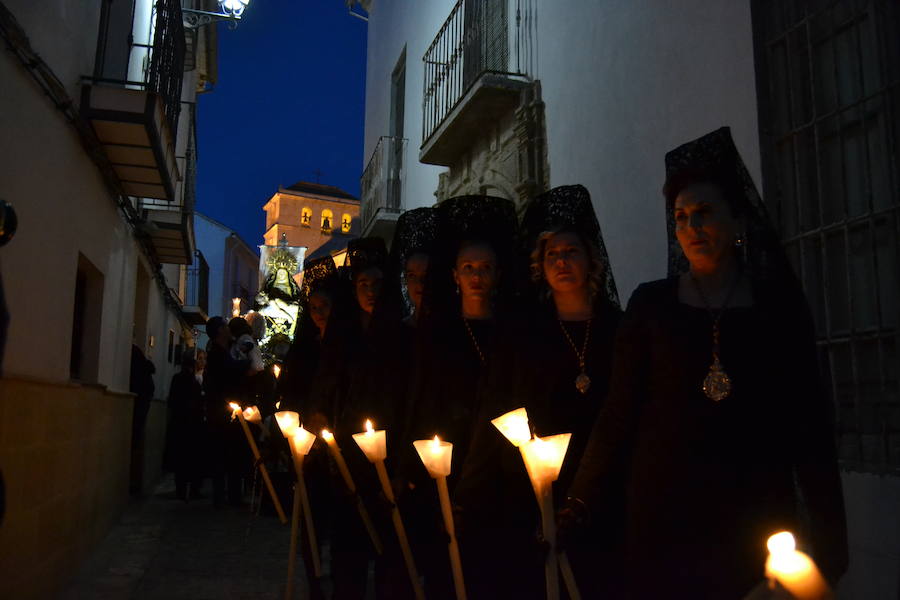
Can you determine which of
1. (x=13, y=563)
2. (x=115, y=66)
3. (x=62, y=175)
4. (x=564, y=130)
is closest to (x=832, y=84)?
(x=564, y=130)

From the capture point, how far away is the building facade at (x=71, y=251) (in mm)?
3729

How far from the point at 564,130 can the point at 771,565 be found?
21.0 feet

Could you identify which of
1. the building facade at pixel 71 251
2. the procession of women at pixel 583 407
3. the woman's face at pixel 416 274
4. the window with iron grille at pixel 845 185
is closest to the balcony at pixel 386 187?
the building facade at pixel 71 251

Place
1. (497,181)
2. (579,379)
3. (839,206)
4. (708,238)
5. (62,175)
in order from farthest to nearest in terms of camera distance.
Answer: (497,181), (62,175), (839,206), (579,379), (708,238)

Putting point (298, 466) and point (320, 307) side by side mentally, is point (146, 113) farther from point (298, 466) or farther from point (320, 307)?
point (298, 466)

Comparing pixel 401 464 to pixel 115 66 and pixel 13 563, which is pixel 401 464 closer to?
pixel 13 563

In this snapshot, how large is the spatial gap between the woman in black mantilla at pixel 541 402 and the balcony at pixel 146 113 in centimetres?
349

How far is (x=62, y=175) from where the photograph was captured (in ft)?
15.2

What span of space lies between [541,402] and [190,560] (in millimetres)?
4126

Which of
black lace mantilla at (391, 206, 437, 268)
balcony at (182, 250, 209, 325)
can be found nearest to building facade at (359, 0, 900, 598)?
black lace mantilla at (391, 206, 437, 268)

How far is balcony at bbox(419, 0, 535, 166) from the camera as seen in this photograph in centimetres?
795

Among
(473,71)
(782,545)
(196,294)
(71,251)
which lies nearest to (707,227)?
(782,545)

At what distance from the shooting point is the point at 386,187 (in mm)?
12641

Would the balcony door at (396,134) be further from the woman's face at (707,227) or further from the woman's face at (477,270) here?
the woman's face at (707,227)
